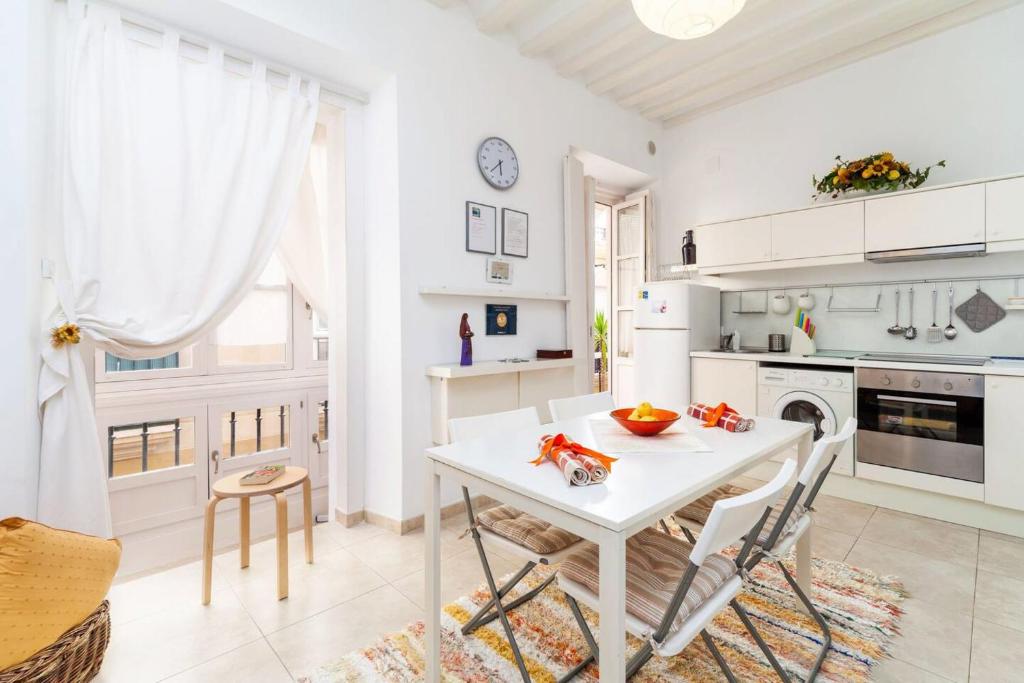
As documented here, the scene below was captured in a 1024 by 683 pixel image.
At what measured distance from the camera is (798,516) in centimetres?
171

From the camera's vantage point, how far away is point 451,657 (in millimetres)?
1694

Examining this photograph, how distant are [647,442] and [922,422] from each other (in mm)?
2372

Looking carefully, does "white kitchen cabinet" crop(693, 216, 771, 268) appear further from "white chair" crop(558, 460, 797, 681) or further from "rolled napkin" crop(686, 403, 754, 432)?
"white chair" crop(558, 460, 797, 681)

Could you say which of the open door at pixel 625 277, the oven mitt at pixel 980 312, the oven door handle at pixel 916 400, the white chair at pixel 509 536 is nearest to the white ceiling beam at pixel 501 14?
the open door at pixel 625 277

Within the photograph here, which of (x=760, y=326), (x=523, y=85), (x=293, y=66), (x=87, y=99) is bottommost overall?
(x=760, y=326)

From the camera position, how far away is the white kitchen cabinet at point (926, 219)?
9.31 feet

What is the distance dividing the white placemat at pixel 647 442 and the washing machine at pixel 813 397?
192 cm

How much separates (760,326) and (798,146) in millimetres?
1543

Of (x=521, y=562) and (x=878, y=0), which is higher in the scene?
(x=878, y=0)

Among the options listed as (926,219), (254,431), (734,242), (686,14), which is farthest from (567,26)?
(254,431)

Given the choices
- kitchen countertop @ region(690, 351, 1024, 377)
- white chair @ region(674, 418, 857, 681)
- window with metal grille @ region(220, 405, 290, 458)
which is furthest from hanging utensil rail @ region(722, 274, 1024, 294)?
window with metal grille @ region(220, 405, 290, 458)

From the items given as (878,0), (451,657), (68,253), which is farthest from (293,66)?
(878,0)

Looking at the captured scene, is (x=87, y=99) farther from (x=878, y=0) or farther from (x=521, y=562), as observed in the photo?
(x=878, y=0)

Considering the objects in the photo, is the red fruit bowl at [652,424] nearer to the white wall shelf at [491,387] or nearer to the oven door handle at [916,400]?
the white wall shelf at [491,387]
